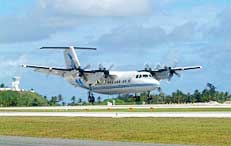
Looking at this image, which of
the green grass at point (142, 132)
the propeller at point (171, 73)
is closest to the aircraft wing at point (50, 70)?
the propeller at point (171, 73)

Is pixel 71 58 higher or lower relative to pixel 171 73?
higher

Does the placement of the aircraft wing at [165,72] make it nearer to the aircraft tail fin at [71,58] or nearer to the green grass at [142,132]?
the aircraft tail fin at [71,58]

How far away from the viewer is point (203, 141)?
974 inches

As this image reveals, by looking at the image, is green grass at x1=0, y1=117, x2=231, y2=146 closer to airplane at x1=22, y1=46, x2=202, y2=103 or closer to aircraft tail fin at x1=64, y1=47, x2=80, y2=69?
airplane at x1=22, y1=46, x2=202, y2=103

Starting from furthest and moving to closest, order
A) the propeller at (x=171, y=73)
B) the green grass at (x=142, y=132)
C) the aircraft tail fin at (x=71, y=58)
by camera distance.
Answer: the aircraft tail fin at (x=71, y=58) < the propeller at (x=171, y=73) < the green grass at (x=142, y=132)

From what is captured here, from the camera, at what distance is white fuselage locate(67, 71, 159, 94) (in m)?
85.2

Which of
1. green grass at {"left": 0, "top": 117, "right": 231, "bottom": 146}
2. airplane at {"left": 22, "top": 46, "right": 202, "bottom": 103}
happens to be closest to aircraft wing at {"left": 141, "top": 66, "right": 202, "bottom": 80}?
airplane at {"left": 22, "top": 46, "right": 202, "bottom": 103}

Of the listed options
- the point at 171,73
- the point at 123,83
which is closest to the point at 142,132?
the point at 123,83

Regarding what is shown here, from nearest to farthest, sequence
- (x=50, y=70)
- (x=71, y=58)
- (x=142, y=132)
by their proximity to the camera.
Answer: (x=142, y=132), (x=50, y=70), (x=71, y=58)

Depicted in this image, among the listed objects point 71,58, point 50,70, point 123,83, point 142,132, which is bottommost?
point 142,132

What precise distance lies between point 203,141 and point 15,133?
10.5 m

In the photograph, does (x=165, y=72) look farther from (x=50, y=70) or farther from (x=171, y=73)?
(x=50, y=70)

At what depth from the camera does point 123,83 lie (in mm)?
89438

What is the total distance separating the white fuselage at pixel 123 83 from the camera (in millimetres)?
85188
